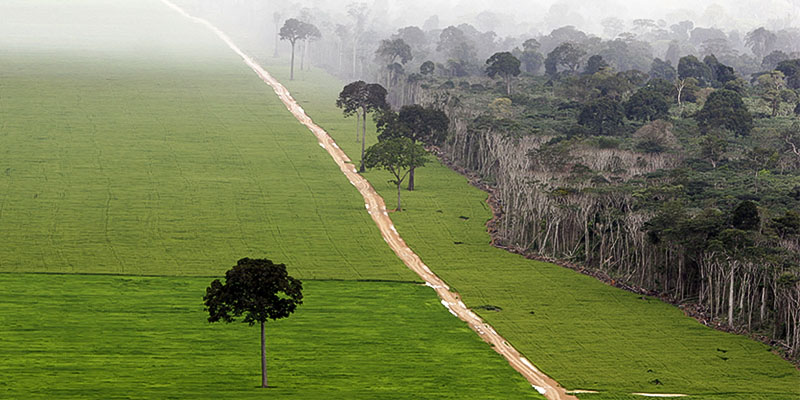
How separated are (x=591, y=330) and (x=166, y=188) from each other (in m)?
63.5

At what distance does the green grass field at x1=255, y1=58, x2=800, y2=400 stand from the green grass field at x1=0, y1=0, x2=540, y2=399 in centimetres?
462

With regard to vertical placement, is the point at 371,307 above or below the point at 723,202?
below

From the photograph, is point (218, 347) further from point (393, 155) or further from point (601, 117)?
point (601, 117)

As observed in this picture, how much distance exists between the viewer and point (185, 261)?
9900 centimetres

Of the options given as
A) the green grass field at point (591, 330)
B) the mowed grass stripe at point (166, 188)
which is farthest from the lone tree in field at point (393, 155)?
the green grass field at point (591, 330)

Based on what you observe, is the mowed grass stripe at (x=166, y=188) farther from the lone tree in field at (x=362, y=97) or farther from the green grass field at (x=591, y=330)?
the lone tree in field at (x=362, y=97)

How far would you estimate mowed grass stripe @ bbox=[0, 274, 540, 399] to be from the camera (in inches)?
2516

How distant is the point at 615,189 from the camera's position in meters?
110

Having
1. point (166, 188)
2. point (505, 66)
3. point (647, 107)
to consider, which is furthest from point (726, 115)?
point (166, 188)

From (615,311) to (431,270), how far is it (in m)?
19.4

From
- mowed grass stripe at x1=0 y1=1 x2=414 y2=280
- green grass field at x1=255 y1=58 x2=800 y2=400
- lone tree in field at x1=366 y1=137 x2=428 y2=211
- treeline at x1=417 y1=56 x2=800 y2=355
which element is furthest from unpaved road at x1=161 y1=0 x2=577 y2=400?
treeline at x1=417 y1=56 x2=800 y2=355

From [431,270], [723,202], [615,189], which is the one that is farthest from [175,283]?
[723,202]

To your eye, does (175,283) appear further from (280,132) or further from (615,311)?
(280,132)

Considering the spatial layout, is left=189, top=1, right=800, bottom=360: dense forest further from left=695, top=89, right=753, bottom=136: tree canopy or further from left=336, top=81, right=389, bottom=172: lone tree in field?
left=336, top=81, right=389, bottom=172: lone tree in field
